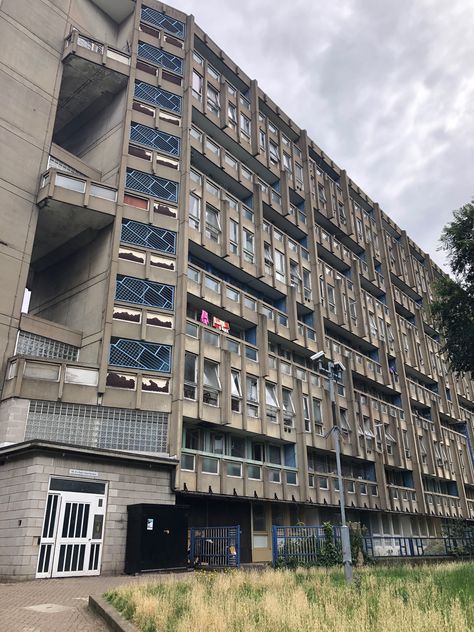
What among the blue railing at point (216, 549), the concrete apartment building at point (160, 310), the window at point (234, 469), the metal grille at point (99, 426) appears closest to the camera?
the blue railing at point (216, 549)

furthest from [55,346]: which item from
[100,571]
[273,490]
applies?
[273,490]

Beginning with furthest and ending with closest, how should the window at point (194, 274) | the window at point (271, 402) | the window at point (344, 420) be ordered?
the window at point (344, 420) → the window at point (271, 402) → the window at point (194, 274)

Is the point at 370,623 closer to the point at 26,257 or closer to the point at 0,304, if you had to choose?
the point at 0,304

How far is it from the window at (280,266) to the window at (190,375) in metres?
12.5

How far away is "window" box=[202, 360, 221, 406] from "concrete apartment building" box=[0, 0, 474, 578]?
0.65ft

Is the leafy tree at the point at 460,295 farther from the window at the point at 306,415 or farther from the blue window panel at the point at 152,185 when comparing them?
the blue window panel at the point at 152,185

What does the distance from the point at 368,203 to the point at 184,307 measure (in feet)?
119

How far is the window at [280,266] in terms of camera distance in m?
37.7

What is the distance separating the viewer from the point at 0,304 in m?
23.9

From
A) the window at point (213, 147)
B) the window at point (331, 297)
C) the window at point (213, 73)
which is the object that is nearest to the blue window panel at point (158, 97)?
the window at point (213, 147)

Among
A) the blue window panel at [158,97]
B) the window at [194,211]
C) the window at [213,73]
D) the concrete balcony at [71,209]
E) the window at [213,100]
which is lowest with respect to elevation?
the concrete balcony at [71,209]

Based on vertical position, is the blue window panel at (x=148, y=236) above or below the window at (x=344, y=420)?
above

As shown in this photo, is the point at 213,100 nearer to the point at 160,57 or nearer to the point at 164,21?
the point at 160,57

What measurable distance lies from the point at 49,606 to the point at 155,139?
25.8m
